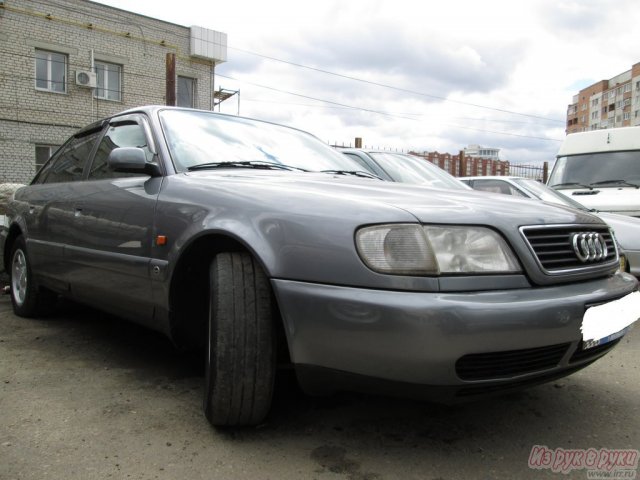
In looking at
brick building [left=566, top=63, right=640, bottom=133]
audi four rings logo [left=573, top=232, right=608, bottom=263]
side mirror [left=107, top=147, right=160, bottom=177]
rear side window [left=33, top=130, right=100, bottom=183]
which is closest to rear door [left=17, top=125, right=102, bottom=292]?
rear side window [left=33, top=130, right=100, bottom=183]

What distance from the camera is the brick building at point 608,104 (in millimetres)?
71994

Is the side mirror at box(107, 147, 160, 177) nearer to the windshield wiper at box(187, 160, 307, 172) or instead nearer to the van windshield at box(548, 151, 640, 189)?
the windshield wiper at box(187, 160, 307, 172)

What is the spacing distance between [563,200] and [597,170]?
175 cm

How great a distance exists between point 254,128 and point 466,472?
2.19m

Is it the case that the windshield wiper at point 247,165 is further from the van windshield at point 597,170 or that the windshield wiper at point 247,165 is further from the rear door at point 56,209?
the van windshield at point 597,170

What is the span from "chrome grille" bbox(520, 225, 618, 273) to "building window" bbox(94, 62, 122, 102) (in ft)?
54.7

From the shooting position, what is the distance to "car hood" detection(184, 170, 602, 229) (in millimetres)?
1871

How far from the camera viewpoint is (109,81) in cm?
1664

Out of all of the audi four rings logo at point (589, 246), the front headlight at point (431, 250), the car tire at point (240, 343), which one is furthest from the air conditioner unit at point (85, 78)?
the audi four rings logo at point (589, 246)

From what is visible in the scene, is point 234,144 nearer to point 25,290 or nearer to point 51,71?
point 25,290

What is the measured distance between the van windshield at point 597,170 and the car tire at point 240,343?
640 centimetres

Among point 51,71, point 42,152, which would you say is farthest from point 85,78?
Answer: point 42,152

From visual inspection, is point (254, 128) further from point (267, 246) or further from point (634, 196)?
point (634, 196)

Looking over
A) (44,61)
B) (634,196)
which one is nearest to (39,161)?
(44,61)
